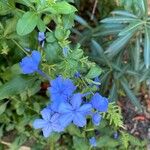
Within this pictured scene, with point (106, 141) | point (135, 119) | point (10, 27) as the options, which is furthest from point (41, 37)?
point (135, 119)

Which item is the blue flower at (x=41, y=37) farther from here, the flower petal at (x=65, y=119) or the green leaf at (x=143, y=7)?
the green leaf at (x=143, y=7)

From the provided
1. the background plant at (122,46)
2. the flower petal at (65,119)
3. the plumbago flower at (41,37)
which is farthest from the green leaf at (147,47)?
the flower petal at (65,119)

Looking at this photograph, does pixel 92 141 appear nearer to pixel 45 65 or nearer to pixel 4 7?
pixel 45 65

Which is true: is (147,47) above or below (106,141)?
above

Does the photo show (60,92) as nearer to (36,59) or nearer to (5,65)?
(36,59)

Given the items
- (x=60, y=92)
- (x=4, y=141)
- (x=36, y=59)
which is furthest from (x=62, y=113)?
(x=4, y=141)
